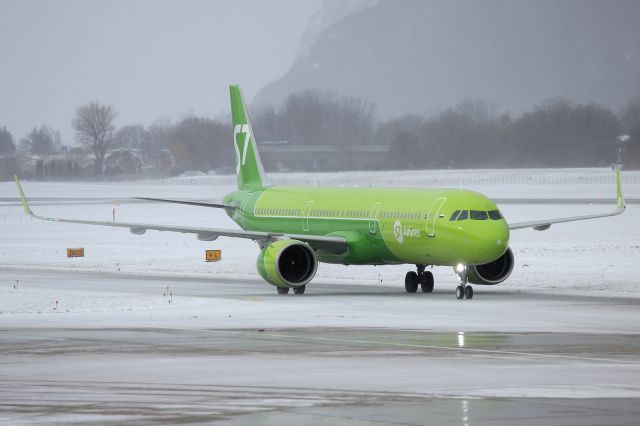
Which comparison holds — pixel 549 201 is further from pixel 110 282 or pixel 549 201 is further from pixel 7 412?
pixel 7 412

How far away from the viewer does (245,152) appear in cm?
5128

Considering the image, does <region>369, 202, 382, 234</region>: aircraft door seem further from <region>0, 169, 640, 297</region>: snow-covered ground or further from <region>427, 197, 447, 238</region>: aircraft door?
<region>0, 169, 640, 297</region>: snow-covered ground

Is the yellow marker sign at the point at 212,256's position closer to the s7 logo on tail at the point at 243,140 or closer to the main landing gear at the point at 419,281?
the s7 logo on tail at the point at 243,140

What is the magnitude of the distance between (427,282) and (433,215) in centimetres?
360

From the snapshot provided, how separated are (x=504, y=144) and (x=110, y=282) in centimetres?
7354

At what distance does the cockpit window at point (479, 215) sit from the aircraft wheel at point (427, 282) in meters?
4.24

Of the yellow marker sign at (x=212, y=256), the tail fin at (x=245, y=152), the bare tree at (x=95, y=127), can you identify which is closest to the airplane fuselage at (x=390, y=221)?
the tail fin at (x=245, y=152)

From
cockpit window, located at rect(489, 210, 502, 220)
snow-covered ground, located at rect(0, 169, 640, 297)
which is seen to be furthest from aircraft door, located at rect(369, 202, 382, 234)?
snow-covered ground, located at rect(0, 169, 640, 297)

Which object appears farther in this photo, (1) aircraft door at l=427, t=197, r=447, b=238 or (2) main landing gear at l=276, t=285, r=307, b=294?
(2) main landing gear at l=276, t=285, r=307, b=294

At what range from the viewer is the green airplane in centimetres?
3806

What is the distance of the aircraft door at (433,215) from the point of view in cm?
3875

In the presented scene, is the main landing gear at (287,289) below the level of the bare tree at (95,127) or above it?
below

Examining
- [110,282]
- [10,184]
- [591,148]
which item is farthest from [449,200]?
[10,184]

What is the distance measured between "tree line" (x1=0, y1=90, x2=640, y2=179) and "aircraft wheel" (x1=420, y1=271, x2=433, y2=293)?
217 feet
